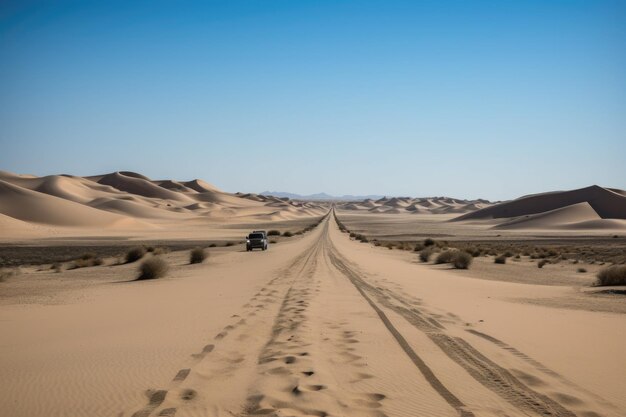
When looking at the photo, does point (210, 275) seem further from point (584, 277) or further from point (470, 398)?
point (470, 398)

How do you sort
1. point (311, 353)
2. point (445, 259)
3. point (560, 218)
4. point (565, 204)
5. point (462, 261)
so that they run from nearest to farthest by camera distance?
1. point (311, 353)
2. point (462, 261)
3. point (445, 259)
4. point (560, 218)
5. point (565, 204)

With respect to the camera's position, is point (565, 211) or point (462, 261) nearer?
point (462, 261)

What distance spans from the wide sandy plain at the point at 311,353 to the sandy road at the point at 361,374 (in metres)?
0.03

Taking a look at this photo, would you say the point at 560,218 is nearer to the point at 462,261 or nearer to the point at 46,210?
the point at 462,261

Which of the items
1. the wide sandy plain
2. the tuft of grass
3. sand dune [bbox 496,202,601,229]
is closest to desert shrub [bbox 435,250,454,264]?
the wide sandy plain

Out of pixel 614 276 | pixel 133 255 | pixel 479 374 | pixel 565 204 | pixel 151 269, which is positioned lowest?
pixel 479 374

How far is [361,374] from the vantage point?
736 centimetres

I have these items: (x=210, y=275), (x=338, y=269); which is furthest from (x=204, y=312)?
(x=338, y=269)

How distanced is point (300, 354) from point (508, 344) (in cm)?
369

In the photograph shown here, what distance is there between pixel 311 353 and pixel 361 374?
126 cm

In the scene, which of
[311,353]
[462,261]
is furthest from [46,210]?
[311,353]

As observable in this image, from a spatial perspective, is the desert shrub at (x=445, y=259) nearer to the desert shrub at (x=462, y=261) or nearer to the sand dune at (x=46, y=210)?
the desert shrub at (x=462, y=261)

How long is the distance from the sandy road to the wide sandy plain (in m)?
0.03

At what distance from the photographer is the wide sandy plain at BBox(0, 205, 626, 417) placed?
6203 millimetres
